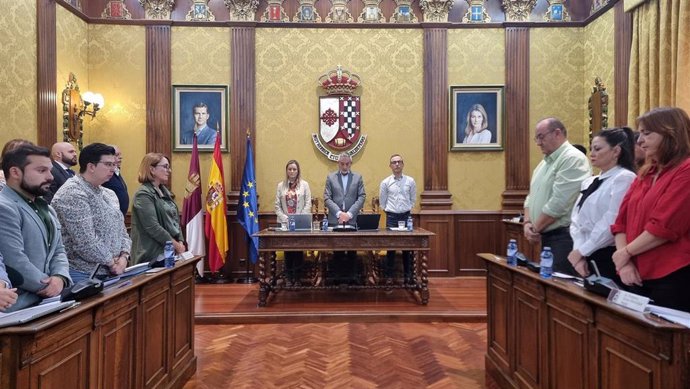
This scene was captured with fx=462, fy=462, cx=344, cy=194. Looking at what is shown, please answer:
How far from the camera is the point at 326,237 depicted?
4852mm

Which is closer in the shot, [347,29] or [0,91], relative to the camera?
[0,91]

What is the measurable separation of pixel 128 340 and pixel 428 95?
548 centimetres

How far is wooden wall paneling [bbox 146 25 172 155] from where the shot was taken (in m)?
6.59

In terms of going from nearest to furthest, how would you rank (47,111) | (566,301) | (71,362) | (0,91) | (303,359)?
(71,362), (566,301), (303,359), (0,91), (47,111)

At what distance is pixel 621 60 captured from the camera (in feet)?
18.9

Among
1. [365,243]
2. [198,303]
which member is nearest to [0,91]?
[198,303]

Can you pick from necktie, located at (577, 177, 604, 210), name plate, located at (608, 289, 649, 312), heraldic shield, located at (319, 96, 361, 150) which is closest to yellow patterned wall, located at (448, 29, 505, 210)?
heraldic shield, located at (319, 96, 361, 150)

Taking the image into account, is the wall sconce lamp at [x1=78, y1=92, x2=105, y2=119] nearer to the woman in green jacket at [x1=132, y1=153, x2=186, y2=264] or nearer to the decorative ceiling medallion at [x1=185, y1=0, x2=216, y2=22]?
the decorative ceiling medallion at [x1=185, y1=0, x2=216, y2=22]

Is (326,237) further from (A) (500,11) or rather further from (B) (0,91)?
(A) (500,11)

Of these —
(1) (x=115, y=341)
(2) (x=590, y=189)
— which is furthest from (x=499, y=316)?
(1) (x=115, y=341)

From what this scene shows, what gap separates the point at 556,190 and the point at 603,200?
1.55 feet

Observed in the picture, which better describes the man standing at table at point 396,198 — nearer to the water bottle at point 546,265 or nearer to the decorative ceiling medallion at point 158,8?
the water bottle at point 546,265

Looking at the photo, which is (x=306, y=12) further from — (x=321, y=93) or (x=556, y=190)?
(x=556, y=190)

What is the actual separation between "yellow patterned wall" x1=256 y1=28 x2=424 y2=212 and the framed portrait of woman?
52cm
